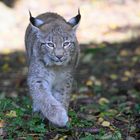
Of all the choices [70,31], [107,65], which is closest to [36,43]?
[70,31]

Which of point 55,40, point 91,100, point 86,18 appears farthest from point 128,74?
point 55,40

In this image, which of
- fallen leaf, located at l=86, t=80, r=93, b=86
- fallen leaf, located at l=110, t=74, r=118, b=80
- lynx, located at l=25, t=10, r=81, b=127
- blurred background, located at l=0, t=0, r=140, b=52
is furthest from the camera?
blurred background, located at l=0, t=0, r=140, b=52

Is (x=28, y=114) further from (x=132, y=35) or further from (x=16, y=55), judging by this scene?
(x=132, y=35)

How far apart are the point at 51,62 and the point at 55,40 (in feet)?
0.91

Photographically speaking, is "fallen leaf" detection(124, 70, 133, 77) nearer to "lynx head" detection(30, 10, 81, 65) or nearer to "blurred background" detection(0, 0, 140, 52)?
"blurred background" detection(0, 0, 140, 52)

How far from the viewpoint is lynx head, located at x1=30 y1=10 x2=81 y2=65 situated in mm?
7027

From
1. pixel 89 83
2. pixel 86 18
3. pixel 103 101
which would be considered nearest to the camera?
pixel 103 101

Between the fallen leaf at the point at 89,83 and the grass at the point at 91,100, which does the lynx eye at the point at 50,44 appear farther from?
the fallen leaf at the point at 89,83

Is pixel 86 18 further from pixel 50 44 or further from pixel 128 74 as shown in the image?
pixel 50 44

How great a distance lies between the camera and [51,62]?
280 inches

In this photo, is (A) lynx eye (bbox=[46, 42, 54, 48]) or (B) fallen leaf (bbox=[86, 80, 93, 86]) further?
(B) fallen leaf (bbox=[86, 80, 93, 86])

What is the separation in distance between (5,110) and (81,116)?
99cm

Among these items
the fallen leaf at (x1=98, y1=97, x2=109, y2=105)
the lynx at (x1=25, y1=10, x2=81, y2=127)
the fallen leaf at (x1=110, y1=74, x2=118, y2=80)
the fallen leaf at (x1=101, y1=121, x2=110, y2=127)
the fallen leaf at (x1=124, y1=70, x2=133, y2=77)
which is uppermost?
the lynx at (x1=25, y1=10, x2=81, y2=127)

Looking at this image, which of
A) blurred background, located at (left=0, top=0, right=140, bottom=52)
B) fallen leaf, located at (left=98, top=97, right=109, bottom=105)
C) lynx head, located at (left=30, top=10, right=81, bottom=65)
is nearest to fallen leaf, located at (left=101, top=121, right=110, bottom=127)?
lynx head, located at (left=30, top=10, right=81, bottom=65)
